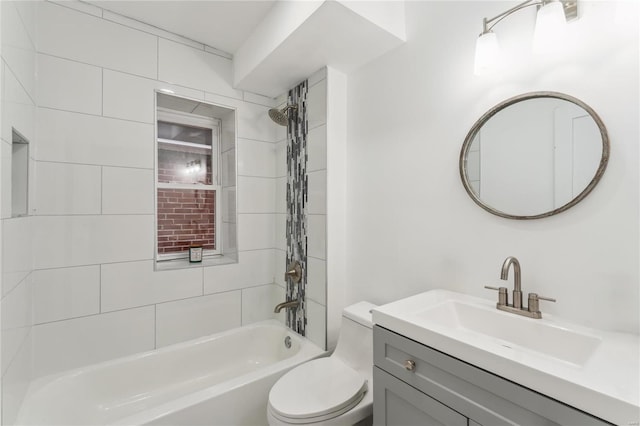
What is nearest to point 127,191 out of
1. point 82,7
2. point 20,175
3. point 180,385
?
point 20,175

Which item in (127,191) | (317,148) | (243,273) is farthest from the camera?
Result: (243,273)

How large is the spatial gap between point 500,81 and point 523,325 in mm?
989

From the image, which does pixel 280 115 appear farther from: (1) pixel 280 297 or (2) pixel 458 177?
(1) pixel 280 297

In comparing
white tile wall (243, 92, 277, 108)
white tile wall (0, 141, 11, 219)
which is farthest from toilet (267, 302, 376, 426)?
white tile wall (243, 92, 277, 108)

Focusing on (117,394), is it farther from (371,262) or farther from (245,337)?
(371,262)

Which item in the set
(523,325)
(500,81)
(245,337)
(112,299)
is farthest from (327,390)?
(500,81)

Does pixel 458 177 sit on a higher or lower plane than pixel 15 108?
lower

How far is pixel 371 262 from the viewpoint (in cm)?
185

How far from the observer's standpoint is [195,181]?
246 centimetres

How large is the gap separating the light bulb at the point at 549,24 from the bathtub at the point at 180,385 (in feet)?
6.20

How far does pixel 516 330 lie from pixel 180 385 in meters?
2.01

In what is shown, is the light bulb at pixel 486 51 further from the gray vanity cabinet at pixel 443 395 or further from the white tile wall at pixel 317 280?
the white tile wall at pixel 317 280

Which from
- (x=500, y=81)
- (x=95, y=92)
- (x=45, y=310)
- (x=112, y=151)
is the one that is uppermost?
(x=95, y=92)

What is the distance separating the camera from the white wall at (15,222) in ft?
3.65
